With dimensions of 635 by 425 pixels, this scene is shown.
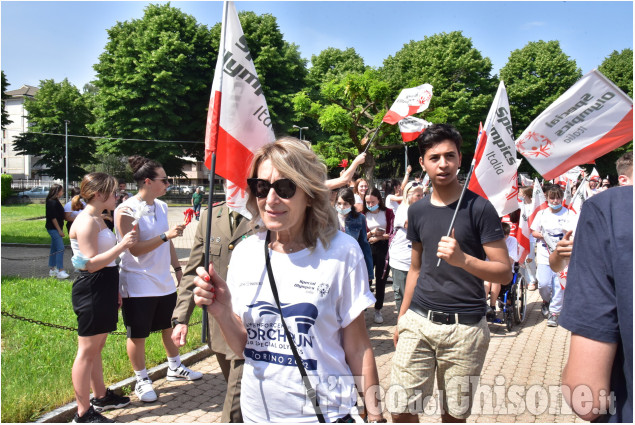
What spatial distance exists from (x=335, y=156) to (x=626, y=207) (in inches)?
1457

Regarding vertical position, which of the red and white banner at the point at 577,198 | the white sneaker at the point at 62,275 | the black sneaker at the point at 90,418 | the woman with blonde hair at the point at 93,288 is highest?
the red and white banner at the point at 577,198

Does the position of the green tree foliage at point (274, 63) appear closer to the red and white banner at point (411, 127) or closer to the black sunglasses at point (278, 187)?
the red and white banner at point (411, 127)

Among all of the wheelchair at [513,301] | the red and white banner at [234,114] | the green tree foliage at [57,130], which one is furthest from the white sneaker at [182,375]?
the green tree foliage at [57,130]

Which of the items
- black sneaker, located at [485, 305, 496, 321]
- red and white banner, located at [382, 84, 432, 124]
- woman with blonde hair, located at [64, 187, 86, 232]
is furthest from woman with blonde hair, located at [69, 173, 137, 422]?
woman with blonde hair, located at [64, 187, 86, 232]

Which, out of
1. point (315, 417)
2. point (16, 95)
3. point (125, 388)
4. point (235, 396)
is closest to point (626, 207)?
point (315, 417)

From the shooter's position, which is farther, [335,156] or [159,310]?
[335,156]

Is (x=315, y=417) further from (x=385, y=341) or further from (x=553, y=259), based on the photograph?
(x=385, y=341)

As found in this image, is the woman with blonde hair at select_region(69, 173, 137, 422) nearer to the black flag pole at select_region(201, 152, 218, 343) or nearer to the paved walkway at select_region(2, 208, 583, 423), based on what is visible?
the paved walkway at select_region(2, 208, 583, 423)

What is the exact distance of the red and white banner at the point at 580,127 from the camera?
2.82 metres

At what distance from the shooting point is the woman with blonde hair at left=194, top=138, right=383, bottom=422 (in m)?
2.08

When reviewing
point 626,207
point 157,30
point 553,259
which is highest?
point 157,30

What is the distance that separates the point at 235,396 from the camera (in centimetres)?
288

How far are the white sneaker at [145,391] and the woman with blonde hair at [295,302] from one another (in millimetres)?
2947

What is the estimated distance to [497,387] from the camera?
5.16 metres
